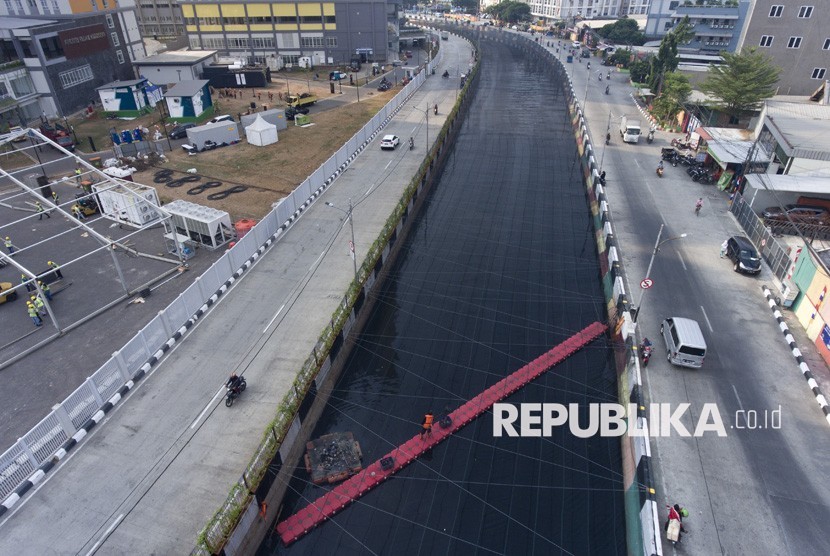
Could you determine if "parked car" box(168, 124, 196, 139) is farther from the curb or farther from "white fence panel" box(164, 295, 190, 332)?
the curb

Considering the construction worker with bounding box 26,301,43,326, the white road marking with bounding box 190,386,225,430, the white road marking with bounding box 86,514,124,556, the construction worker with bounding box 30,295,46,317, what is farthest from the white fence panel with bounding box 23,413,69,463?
the construction worker with bounding box 30,295,46,317

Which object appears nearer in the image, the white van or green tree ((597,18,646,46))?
the white van

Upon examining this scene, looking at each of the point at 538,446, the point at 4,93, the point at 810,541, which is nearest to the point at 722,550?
the point at 810,541

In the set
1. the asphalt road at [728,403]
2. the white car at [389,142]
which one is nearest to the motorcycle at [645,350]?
the asphalt road at [728,403]

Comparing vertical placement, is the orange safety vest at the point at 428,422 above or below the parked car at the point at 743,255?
below

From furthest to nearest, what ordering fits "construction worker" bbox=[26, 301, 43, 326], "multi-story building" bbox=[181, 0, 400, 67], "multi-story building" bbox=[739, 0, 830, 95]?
"multi-story building" bbox=[181, 0, 400, 67], "multi-story building" bbox=[739, 0, 830, 95], "construction worker" bbox=[26, 301, 43, 326]

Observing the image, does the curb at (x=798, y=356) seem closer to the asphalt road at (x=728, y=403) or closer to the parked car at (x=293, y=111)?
the asphalt road at (x=728, y=403)

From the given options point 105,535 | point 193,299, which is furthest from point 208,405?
point 193,299
